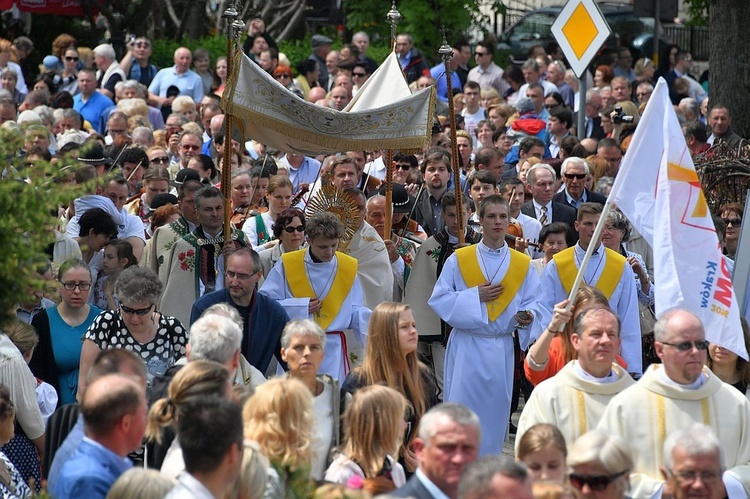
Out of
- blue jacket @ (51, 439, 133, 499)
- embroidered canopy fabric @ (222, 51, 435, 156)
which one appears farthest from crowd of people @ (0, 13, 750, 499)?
embroidered canopy fabric @ (222, 51, 435, 156)

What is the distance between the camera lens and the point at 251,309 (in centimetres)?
863

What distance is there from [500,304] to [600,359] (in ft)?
9.30

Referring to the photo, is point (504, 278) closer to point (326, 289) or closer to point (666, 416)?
point (326, 289)

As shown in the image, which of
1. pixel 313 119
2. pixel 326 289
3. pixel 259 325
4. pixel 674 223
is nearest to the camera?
pixel 674 223

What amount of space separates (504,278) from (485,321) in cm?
34

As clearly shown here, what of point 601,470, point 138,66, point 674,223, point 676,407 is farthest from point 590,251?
point 138,66

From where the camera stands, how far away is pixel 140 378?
5953 mm

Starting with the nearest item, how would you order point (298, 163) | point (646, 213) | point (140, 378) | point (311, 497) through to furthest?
point (311, 497) → point (140, 378) → point (646, 213) → point (298, 163)

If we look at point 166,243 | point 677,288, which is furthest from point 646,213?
point 166,243

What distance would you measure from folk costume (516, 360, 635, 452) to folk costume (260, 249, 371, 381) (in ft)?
8.53

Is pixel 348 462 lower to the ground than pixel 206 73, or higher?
lower

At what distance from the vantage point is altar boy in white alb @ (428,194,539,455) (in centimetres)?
976

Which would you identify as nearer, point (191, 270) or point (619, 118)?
point (191, 270)

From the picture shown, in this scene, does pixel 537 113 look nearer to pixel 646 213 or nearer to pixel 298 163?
pixel 298 163
